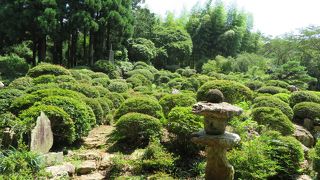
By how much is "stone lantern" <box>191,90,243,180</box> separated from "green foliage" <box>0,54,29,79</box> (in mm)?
15889

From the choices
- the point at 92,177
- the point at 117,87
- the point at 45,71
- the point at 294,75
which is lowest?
the point at 92,177

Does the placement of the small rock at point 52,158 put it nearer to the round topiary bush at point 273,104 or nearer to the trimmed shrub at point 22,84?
the trimmed shrub at point 22,84

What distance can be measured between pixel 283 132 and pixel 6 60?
17.2 m

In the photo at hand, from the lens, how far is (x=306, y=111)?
13.6 meters

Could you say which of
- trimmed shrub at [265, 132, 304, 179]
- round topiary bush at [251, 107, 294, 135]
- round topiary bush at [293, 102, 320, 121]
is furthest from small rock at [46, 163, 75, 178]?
round topiary bush at [293, 102, 320, 121]

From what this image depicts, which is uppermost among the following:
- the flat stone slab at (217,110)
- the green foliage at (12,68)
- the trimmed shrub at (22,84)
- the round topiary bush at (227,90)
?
the green foliage at (12,68)

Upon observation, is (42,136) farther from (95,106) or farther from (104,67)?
(104,67)

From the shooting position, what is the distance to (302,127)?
13062 mm

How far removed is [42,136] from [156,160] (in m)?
2.44

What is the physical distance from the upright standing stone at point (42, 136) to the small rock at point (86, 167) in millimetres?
814

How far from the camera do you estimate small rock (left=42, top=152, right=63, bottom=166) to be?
6834mm

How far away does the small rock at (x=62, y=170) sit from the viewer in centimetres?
648

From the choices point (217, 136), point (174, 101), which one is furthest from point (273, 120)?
point (217, 136)

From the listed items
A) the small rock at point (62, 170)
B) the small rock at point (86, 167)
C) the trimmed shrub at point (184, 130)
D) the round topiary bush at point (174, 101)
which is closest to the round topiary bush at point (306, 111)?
the round topiary bush at point (174, 101)
